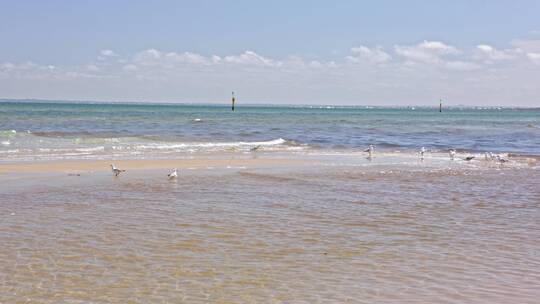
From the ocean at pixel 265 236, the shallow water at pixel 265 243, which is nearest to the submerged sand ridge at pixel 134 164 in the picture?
the ocean at pixel 265 236

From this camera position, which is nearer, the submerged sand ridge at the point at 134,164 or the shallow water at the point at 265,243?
the shallow water at the point at 265,243

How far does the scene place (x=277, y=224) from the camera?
9.08m

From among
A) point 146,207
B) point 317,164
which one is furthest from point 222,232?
point 317,164

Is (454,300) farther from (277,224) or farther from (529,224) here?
(529,224)

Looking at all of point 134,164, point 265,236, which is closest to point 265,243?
point 265,236

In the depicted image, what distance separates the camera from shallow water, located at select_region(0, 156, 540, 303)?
6.02 meters

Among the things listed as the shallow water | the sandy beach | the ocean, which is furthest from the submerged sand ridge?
the shallow water

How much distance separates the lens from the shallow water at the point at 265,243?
602cm

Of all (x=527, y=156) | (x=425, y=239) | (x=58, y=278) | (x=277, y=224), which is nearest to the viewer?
(x=58, y=278)

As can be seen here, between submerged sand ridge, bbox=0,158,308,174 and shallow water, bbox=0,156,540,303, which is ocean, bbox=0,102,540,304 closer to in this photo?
shallow water, bbox=0,156,540,303

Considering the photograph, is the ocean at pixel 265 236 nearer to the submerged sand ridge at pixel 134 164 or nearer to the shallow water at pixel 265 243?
the shallow water at pixel 265 243

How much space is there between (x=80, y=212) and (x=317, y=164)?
10.8 meters

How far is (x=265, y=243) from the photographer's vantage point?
7.86 meters

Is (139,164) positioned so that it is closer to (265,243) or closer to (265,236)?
(265,236)
